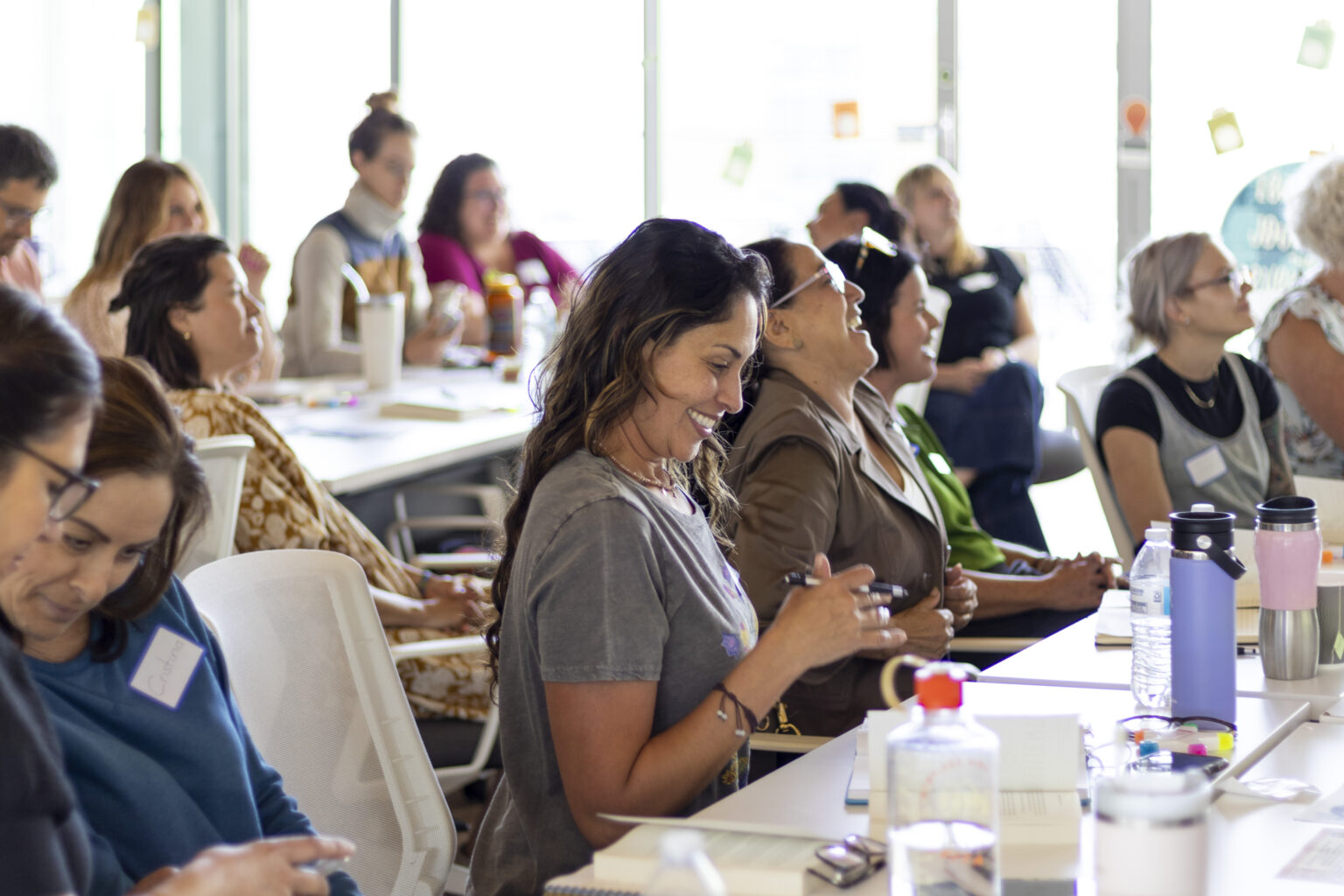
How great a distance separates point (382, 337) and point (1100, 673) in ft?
9.32

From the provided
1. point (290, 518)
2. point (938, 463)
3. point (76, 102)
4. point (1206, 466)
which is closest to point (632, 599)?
point (290, 518)

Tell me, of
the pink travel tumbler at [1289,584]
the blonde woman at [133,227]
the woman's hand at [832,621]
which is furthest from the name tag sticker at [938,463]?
the blonde woman at [133,227]

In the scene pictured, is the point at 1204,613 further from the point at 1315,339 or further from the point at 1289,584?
the point at 1315,339

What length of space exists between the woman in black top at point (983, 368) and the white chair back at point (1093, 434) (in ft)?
2.86

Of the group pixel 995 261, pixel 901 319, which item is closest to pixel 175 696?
pixel 901 319

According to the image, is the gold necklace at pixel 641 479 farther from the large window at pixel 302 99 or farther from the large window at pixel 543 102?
the large window at pixel 302 99

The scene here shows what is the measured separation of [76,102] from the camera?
6.66 metres

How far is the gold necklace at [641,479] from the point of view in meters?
1.64

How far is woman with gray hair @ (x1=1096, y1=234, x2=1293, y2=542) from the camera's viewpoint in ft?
10.2

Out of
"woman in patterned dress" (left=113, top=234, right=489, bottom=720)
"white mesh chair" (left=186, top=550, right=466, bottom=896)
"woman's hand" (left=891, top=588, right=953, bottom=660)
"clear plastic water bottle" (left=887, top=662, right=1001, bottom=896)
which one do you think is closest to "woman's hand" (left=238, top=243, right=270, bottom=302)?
"woman in patterned dress" (left=113, top=234, right=489, bottom=720)

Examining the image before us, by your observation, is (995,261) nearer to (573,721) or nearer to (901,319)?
(901,319)

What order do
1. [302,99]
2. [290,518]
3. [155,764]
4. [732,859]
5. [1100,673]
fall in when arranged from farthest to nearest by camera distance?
[302,99]
[290,518]
[1100,673]
[155,764]
[732,859]

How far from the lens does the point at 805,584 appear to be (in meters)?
1.62

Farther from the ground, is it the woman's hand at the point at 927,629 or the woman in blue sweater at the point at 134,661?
the woman in blue sweater at the point at 134,661
